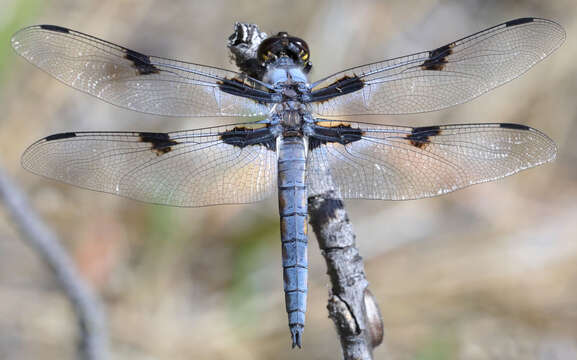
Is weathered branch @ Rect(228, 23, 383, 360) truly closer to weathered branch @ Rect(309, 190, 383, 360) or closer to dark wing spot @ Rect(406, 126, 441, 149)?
weathered branch @ Rect(309, 190, 383, 360)

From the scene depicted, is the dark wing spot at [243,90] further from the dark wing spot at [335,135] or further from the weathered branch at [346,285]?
the weathered branch at [346,285]

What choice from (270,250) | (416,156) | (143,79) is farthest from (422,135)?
(270,250)

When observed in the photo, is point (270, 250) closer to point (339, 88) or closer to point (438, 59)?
point (339, 88)

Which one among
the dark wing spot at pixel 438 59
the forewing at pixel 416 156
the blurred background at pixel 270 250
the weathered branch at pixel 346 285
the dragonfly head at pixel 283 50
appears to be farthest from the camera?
the blurred background at pixel 270 250

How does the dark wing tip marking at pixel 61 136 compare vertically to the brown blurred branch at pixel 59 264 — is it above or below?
above

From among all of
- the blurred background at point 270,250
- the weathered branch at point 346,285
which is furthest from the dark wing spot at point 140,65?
the blurred background at point 270,250

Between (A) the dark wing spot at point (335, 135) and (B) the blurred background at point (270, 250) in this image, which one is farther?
(B) the blurred background at point (270, 250)

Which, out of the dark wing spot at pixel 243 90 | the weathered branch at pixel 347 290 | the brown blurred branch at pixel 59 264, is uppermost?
the dark wing spot at pixel 243 90

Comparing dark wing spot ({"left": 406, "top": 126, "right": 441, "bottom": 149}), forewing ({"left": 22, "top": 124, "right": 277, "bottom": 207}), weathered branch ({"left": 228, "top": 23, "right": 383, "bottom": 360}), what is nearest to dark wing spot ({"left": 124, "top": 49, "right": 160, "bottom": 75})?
forewing ({"left": 22, "top": 124, "right": 277, "bottom": 207})
